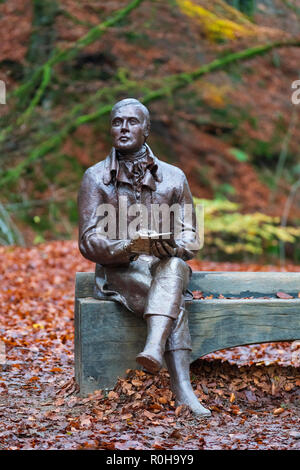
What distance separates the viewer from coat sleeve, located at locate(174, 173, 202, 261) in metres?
4.37

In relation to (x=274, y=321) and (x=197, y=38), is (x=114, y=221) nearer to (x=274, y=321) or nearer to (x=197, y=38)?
(x=274, y=321)

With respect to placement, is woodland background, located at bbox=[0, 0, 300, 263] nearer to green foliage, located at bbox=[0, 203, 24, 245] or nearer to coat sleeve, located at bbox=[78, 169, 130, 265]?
green foliage, located at bbox=[0, 203, 24, 245]

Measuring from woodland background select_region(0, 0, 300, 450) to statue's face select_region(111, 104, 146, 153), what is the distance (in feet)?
6.73

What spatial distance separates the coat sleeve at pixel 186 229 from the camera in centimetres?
437

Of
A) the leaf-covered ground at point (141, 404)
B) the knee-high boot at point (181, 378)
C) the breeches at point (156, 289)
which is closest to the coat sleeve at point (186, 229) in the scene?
the breeches at point (156, 289)

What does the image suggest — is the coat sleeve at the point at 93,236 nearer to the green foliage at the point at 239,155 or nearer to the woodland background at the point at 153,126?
the woodland background at the point at 153,126

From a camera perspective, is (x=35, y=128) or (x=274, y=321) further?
(x=35, y=128)

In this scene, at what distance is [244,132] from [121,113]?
10.4 meters

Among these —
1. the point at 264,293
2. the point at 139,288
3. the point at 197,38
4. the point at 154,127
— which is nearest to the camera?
the point at 139,288

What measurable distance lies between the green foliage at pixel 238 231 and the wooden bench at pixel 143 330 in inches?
280

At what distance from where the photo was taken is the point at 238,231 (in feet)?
41.5

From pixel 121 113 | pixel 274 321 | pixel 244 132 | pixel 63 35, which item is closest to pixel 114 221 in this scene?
pixel 121 113

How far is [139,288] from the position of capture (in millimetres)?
4203

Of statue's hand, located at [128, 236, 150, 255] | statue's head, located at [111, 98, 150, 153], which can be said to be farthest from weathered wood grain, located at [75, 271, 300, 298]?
statue's head, located at [111, 98, 150, 153]
